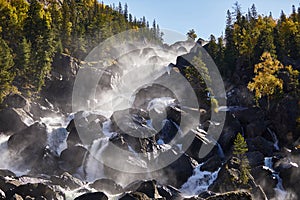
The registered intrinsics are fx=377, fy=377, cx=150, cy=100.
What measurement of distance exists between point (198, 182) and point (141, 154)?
7751 millimetres

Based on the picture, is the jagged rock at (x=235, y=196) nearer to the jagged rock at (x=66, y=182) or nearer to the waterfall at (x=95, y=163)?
the jagged rock at (x=66, y=182)

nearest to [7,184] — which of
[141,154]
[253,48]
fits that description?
[141,154]

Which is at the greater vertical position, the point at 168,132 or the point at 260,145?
the point at 168,132

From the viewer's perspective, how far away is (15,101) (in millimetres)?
57344

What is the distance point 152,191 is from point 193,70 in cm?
3774

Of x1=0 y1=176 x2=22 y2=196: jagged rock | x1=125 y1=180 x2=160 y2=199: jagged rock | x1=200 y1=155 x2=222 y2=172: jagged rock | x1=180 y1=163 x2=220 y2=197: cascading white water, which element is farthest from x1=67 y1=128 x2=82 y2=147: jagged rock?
x1=200 y1=155 x2=222 y2=172: jagged rock

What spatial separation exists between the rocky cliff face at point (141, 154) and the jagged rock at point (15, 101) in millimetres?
152

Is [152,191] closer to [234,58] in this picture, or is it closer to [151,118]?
[151,118]

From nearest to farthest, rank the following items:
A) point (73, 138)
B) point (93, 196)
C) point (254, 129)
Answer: point (93, 196), point (73, 138), point (254, 129)

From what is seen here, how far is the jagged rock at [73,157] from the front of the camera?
151 ft

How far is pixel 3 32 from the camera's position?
69.8m

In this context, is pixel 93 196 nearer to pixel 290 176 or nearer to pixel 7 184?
pixel 7 184

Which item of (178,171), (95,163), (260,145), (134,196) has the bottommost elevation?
(178,171)

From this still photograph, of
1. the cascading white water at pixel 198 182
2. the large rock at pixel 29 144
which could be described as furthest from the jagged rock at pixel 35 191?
the cascading white water at pixel 198 182
